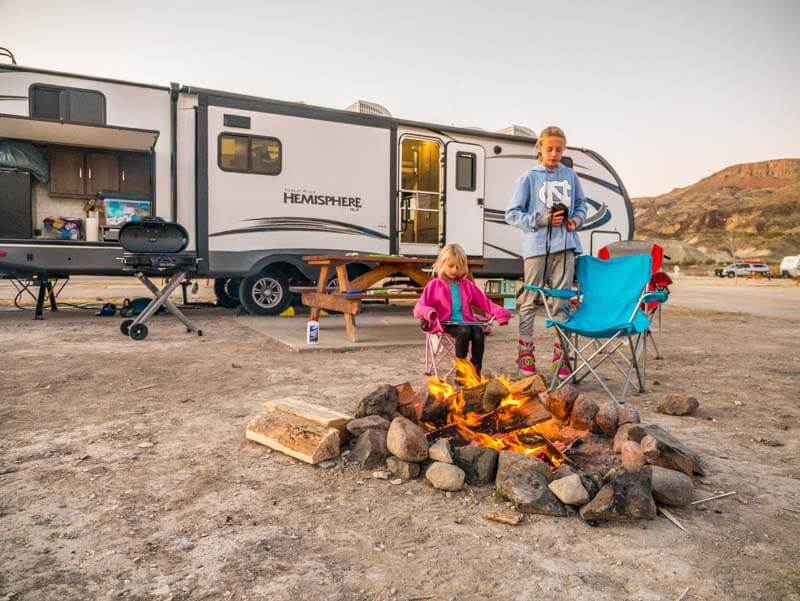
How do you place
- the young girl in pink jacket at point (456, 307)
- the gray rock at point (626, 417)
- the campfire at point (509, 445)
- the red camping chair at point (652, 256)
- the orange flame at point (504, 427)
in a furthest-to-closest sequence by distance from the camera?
the red camping chair at point (652, 256)
the young girl in pink jacket at point (456, 307)
the gray rock at point (626, 417)
the orange flame at point (504, 427)
the campfire at point (509, 445)

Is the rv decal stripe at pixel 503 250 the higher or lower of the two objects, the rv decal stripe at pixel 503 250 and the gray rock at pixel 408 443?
the higher

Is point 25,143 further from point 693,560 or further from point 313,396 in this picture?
point 693,560

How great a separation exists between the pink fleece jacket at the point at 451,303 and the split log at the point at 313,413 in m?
A: 1.04

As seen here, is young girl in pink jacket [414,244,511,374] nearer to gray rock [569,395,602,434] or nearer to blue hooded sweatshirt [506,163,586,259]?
blue hooded sweatshirt [506,163,586,259]

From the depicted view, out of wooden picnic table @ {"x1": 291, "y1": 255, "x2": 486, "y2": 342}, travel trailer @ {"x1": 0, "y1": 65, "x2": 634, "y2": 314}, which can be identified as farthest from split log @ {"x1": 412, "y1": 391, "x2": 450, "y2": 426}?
travel trailer @ {"x1": 0, "y1": 65, "x2": 634, "y2": 314}

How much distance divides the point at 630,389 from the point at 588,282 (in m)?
0.79

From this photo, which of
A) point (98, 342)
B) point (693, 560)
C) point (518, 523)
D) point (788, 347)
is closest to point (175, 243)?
point (98, 342)

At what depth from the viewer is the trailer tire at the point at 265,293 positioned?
7902 millimetres

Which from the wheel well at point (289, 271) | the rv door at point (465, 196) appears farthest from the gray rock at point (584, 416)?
the rv door at point (465, 196)

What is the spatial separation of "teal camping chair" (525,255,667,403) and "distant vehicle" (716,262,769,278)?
34458 mm

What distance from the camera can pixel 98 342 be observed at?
549 centimetres

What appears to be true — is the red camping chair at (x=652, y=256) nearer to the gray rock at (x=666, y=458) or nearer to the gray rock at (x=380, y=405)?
the gray rock at (x=666, y=458)

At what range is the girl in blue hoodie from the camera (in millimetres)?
4031

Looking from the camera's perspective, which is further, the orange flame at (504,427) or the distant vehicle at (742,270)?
the distant vehicle at (742,270)
